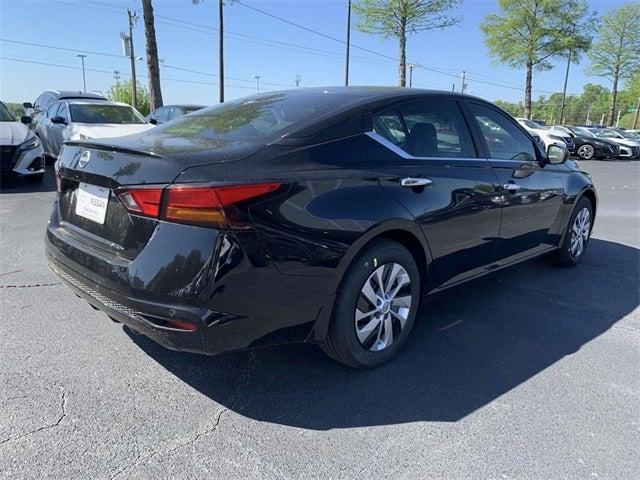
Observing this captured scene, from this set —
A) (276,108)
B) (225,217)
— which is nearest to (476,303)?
(276,108)

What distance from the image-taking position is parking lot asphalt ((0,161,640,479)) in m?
2.18

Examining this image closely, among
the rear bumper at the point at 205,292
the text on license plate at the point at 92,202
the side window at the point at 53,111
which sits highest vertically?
the side window at the point at 53,111

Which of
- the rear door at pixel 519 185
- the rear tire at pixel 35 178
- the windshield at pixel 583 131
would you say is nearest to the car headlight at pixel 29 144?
the rear tire at pixel 35 178

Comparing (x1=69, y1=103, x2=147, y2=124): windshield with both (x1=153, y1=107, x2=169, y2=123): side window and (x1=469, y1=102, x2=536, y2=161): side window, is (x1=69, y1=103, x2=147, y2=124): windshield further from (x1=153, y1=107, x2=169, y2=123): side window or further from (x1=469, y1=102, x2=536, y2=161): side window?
(x1=469, y1=102, x2=536, y2=161): side window

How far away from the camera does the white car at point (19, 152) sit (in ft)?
25.8

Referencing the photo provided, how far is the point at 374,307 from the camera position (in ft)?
9.30

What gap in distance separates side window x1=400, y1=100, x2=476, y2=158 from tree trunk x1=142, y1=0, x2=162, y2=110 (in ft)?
47.1

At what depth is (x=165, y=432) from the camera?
7.63 ft

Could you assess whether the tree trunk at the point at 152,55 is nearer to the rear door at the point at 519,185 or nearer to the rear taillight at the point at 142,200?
the rear door at the point at 519,185

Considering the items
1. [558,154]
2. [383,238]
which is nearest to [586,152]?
[558,154]

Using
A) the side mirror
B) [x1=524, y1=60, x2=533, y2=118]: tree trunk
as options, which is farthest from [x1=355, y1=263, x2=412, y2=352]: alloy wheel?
[x1=524, y1=60, x2=533, y2=118]: tree trunk

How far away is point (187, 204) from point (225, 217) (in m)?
0.18

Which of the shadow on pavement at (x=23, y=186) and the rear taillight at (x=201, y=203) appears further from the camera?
the shadow on pavement at (x=23, y=186)

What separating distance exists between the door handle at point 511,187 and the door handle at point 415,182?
96 centimetres
